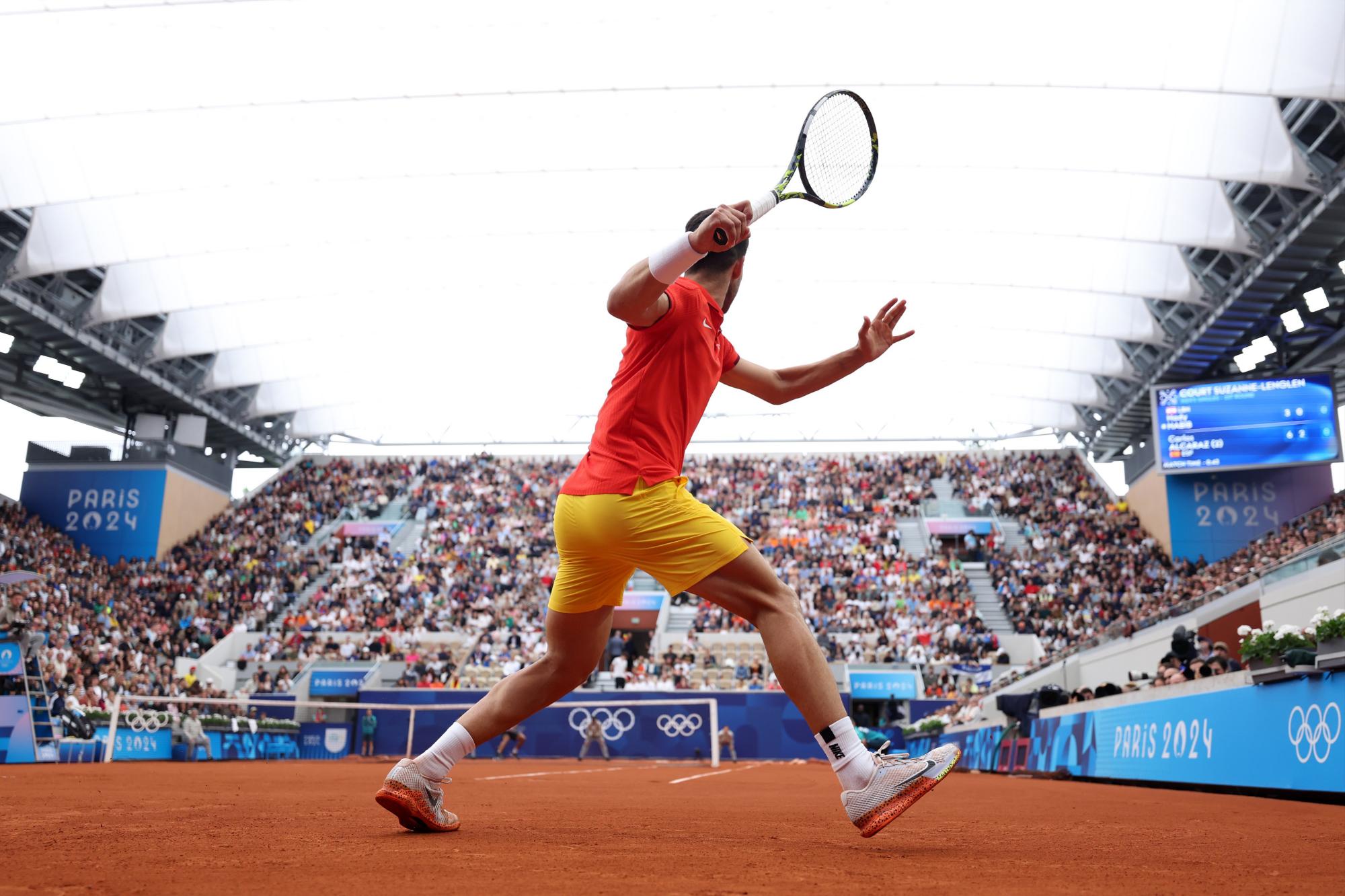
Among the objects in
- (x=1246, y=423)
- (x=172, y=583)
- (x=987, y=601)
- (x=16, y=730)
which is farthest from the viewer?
(x=172, y=583)

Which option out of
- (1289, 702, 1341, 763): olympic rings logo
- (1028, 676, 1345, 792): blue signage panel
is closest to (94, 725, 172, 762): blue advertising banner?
(1028, 676, 1345, 792): blue signage panel

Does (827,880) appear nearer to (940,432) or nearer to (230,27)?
(230,27)

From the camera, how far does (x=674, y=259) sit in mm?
3254

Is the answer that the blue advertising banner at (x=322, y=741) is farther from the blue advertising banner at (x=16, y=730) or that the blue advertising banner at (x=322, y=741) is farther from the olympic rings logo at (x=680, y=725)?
the blue advertising banner at (x=16, y=730)

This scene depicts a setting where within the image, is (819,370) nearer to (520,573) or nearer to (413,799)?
(413,799)

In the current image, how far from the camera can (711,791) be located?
8.34m

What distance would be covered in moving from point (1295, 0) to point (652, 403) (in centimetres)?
1654

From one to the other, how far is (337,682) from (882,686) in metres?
13.3

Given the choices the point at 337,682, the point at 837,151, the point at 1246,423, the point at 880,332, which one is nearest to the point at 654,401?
the point at 880,332

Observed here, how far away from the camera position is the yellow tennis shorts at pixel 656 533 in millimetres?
3436

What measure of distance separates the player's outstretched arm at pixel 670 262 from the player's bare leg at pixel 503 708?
1.04 metres

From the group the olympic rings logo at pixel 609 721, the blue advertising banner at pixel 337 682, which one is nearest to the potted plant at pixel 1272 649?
the olympic rings logo at pixel 609 721

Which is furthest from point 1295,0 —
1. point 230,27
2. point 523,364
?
point 523,364

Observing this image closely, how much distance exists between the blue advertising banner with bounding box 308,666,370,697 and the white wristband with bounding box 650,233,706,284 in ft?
84.6
